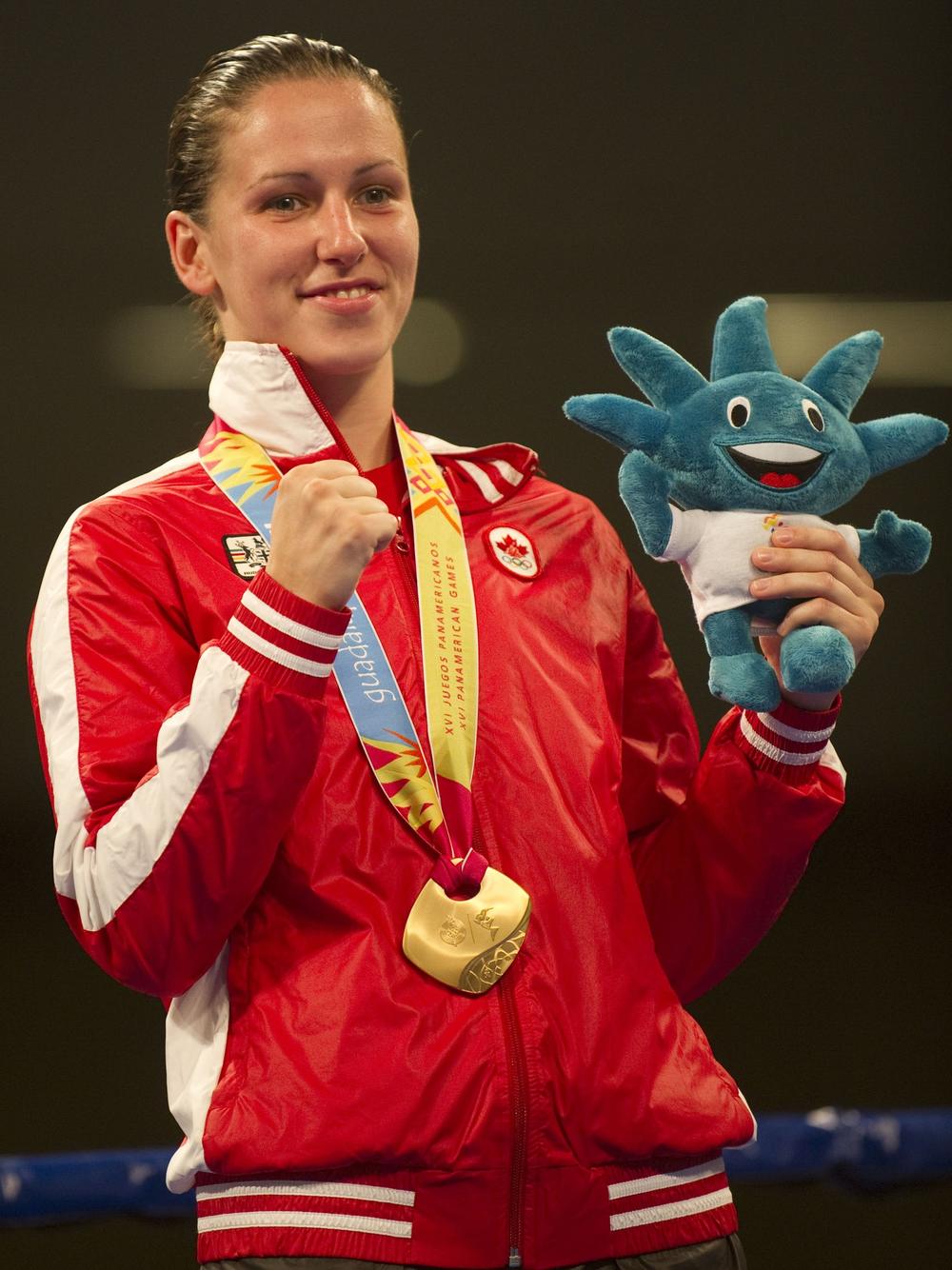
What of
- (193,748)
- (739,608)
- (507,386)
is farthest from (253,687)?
(507,386)

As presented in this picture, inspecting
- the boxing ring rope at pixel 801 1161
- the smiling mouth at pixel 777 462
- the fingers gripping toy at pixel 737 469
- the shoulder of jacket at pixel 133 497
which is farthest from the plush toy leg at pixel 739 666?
the boxing ring rope at pixel 801 1161

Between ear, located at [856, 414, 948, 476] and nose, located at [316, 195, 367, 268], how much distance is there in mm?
435

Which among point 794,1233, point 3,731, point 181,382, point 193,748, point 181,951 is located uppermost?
point 193,748

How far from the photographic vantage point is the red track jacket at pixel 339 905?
1092 mm

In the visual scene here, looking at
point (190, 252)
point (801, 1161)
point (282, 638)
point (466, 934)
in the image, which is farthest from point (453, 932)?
point (801, 1161)

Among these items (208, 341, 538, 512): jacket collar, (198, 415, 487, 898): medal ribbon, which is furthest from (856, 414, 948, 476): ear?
(208, 341, 538, 512): jacket collar

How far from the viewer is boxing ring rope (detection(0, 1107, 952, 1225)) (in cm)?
213

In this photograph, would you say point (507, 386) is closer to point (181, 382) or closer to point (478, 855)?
point (181, 382)

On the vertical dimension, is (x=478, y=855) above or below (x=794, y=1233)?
above

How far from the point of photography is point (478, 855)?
1.16 m

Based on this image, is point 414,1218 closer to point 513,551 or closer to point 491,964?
point 491,964

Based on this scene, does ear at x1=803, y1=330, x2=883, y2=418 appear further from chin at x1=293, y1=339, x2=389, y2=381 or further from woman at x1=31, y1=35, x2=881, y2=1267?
chin at x1=293, y1=339, x2=389, y2=381

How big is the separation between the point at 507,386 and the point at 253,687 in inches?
72.6

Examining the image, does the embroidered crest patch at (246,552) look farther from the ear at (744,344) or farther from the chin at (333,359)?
the ear at (744,344)
